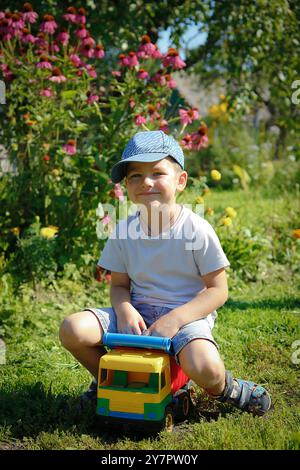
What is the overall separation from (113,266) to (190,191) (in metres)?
2.05

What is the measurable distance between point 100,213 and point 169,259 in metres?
1.44

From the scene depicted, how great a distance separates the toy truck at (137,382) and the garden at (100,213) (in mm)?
87

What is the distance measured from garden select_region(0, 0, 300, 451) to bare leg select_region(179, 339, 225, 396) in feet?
0.57

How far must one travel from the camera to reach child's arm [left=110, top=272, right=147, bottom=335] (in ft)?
7.72

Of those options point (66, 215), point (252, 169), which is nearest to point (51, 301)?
point (66, 215)

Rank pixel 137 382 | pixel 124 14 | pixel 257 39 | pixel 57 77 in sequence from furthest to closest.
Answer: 1. pixel 257 39
2. pixel 124 14
3. pixel 57 77
4. pixel 137 382

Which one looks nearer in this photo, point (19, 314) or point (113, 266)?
point (113, 266)

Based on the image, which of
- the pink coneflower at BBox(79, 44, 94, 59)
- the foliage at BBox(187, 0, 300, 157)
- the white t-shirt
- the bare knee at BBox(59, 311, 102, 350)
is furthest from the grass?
the foliage at BBox(187, 0, 300, 157)

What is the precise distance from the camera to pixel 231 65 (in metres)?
5.89

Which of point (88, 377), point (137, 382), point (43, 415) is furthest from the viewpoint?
point (88, 377)

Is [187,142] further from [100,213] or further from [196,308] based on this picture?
[196,308]

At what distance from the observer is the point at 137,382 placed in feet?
7.40

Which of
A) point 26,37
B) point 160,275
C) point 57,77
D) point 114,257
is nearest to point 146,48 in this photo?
point 57,77
